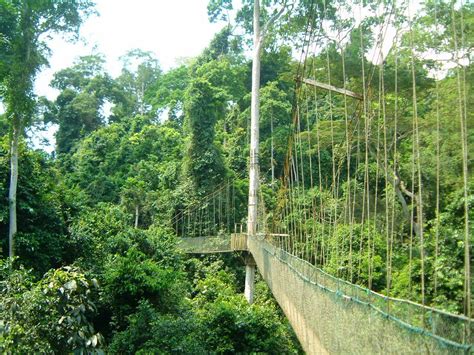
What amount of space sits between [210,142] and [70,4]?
597 centimetres

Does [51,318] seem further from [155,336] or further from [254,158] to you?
[254,158]

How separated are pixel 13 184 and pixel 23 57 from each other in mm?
2353

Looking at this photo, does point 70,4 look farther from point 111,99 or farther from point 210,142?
point 111,99


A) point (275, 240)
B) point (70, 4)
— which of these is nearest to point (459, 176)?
point (275, 240)

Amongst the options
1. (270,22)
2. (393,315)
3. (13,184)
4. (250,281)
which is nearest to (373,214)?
(250,281)

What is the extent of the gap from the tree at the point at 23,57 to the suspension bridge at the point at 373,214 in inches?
170

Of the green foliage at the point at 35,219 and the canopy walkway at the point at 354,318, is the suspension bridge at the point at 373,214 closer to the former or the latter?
the canopy walkway at the point at 354,318

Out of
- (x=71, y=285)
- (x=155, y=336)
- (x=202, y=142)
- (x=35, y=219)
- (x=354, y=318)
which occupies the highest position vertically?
(x=202, y=142)

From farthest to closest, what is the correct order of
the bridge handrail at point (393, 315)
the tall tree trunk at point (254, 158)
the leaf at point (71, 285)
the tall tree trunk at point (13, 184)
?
1. the tall tree trunk at point (254, 158)
2. the tall tree trunk at point (13, 184)
3. the leaf at point (71, 285)
4. the bridge handrail at point (393, 315)

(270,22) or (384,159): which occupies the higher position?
(270,22)

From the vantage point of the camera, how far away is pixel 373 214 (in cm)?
1211

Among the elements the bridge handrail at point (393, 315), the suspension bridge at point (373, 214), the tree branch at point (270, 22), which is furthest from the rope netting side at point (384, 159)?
the bridge handrail at point (393, 315)

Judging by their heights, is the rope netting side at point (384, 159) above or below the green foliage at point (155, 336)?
above

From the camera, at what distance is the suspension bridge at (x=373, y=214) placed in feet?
9.03
